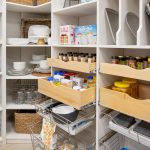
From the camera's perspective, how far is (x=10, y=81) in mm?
2449

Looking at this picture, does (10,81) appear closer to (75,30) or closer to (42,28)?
(42,28)

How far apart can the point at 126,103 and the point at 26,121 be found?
131 cm

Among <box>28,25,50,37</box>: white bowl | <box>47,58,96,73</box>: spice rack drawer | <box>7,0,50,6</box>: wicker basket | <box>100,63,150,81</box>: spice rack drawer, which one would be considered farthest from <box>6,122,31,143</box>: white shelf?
<box>7,0,50,6</box>: wicker basket

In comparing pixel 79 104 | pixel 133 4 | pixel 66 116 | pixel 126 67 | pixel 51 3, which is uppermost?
pixel 51 3

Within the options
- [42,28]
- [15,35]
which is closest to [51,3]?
[42,28]

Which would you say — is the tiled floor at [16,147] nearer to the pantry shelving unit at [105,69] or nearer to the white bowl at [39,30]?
the pantry shelving unit at [105,69]

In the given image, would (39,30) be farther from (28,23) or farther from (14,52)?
(14,52)

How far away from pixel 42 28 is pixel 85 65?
35.7 inches

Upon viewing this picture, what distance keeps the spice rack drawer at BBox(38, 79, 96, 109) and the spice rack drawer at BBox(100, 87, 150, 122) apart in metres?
0.09

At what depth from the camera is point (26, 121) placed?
221cm

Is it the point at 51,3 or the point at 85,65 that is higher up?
the point at 51,3

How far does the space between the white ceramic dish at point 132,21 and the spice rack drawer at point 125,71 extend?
30 centimetres

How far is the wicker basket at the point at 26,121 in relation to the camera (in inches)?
86.6

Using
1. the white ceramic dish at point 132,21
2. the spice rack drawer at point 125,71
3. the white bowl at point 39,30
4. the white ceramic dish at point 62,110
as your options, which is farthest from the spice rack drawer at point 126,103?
the white bowl at point 39,30
